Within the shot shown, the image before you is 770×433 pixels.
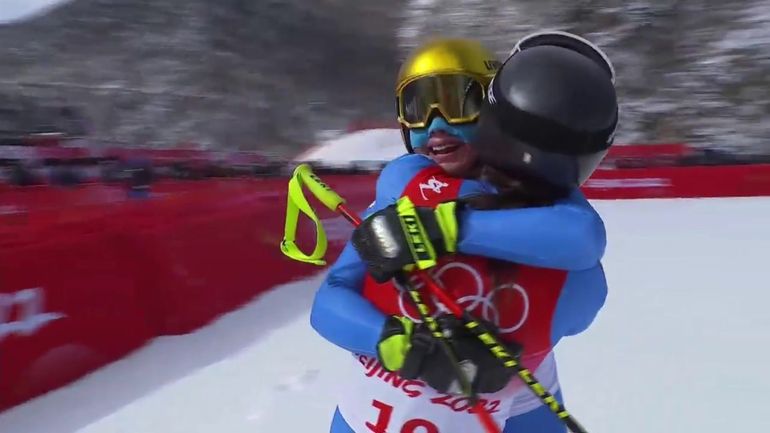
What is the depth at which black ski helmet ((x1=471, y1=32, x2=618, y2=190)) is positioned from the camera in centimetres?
174

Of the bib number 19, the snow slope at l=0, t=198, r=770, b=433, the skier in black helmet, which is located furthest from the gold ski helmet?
the snow slope at l=0, t=198, r=770, b=433

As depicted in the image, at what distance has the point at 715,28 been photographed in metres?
25.7

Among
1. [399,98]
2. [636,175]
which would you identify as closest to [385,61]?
[636,175]

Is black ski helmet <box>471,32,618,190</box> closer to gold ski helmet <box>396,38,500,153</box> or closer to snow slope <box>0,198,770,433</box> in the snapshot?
gold ski helmet <box>396,38,500,153</box>

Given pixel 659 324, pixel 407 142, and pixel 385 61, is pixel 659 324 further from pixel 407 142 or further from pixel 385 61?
pixel 385 61

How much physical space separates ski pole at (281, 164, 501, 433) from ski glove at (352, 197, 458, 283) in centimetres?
8

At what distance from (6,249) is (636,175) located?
12483 mm

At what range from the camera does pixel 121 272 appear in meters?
5.48

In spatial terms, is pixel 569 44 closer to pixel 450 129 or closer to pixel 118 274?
pixel 450 129

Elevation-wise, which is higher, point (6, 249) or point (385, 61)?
point (6, 249)

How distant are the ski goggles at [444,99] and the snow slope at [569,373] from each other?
2.62 m

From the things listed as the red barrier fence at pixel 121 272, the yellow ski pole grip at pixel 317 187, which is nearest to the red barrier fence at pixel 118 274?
the red barrier fence at pixel 121 272

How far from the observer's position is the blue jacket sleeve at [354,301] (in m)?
1.85

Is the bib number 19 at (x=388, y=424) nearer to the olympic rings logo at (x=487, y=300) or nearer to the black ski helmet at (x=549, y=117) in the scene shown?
the olympic rings logo at (x=487, y=300)
